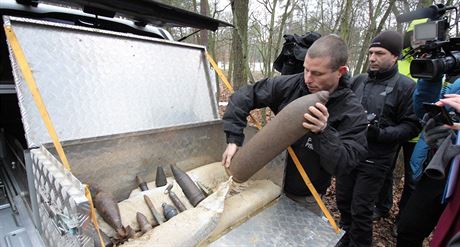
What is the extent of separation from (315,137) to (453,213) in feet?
3.14

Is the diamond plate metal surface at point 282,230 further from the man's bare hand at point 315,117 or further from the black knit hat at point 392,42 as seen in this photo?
the black knit hat at point 392,42

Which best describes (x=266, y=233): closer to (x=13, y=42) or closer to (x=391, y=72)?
(x=13, y=42)

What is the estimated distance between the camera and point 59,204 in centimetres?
116

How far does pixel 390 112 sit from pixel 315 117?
1.78 meters

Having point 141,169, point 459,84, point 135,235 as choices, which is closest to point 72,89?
point 141,169

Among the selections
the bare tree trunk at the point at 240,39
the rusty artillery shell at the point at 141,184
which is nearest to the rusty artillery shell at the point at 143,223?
the rusty artillery shell at the point at 141,184

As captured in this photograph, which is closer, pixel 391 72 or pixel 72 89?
pixel 72 89

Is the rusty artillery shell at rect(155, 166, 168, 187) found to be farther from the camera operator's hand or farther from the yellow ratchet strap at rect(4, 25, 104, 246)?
the camera operator's hand

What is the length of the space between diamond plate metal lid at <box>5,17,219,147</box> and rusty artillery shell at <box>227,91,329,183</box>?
96 centimetres

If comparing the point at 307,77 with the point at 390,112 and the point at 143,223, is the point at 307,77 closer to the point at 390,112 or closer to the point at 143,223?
the point at 143,223

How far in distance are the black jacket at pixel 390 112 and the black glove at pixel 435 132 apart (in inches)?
35.1

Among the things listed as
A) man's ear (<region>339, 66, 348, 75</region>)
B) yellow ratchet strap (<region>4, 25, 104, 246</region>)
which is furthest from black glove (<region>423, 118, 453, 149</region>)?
yellow ratchet strap (<region>4, 25, 104, 246</region>)

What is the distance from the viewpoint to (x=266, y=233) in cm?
166

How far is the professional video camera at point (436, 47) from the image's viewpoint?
177cm
